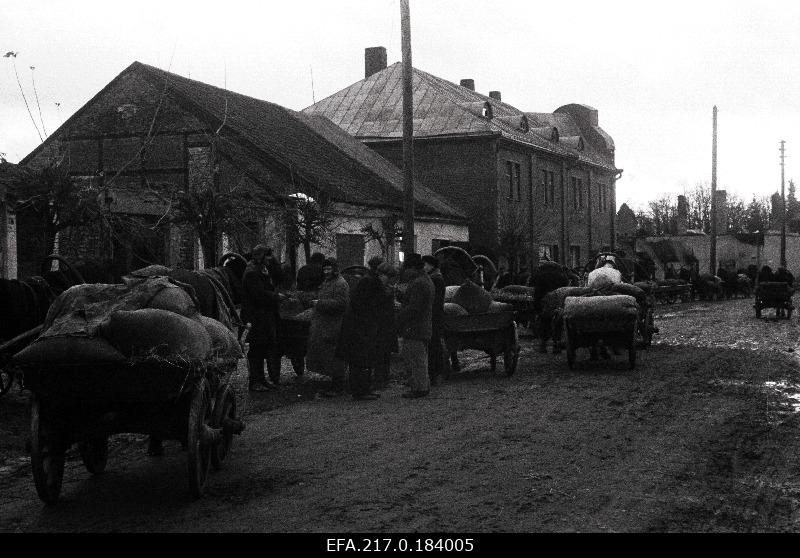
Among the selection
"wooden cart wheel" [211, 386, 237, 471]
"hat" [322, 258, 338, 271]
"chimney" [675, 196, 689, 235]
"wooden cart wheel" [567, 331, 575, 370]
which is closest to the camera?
"wooden cart wheel" [211, 386, 237, 471]

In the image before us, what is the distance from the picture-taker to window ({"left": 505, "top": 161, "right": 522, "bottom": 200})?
42.3m

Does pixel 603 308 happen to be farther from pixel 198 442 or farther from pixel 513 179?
pixel 513 179

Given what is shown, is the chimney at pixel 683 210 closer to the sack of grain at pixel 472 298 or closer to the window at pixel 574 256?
the window at pixel 574 256

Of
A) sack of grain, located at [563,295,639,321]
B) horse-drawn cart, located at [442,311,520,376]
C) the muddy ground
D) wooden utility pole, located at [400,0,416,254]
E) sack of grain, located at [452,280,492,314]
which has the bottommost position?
the muddy ground

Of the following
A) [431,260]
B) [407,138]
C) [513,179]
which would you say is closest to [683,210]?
[513,179]

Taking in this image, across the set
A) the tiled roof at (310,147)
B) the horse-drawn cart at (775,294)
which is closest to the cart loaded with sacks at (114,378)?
the tiled roof at (310,147)

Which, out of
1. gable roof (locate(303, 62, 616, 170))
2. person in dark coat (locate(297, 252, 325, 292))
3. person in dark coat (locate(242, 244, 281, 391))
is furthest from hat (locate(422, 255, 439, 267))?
gable roof (locate(303, 62, 616, 170))

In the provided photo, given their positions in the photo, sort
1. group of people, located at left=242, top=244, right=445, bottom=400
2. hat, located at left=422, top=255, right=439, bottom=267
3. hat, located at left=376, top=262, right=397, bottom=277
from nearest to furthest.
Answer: group of people, located at left=242, top=244, right=445, bottom=400 < hat, located at left=422, top=255, right=439, bottom=267 < hat, located at left=376, top=262, right=397, bottom=277

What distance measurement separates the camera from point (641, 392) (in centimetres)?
1196

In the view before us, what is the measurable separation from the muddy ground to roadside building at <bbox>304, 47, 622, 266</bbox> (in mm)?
24583

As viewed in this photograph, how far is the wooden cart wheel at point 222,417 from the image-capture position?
7383 millimetres

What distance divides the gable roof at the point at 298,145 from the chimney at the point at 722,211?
61016 mm

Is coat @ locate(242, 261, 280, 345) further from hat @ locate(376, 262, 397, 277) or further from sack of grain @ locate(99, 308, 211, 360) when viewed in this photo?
sack of grain @ locate(99, 308, 211, 360)

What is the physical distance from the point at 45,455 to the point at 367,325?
608 centimetres
